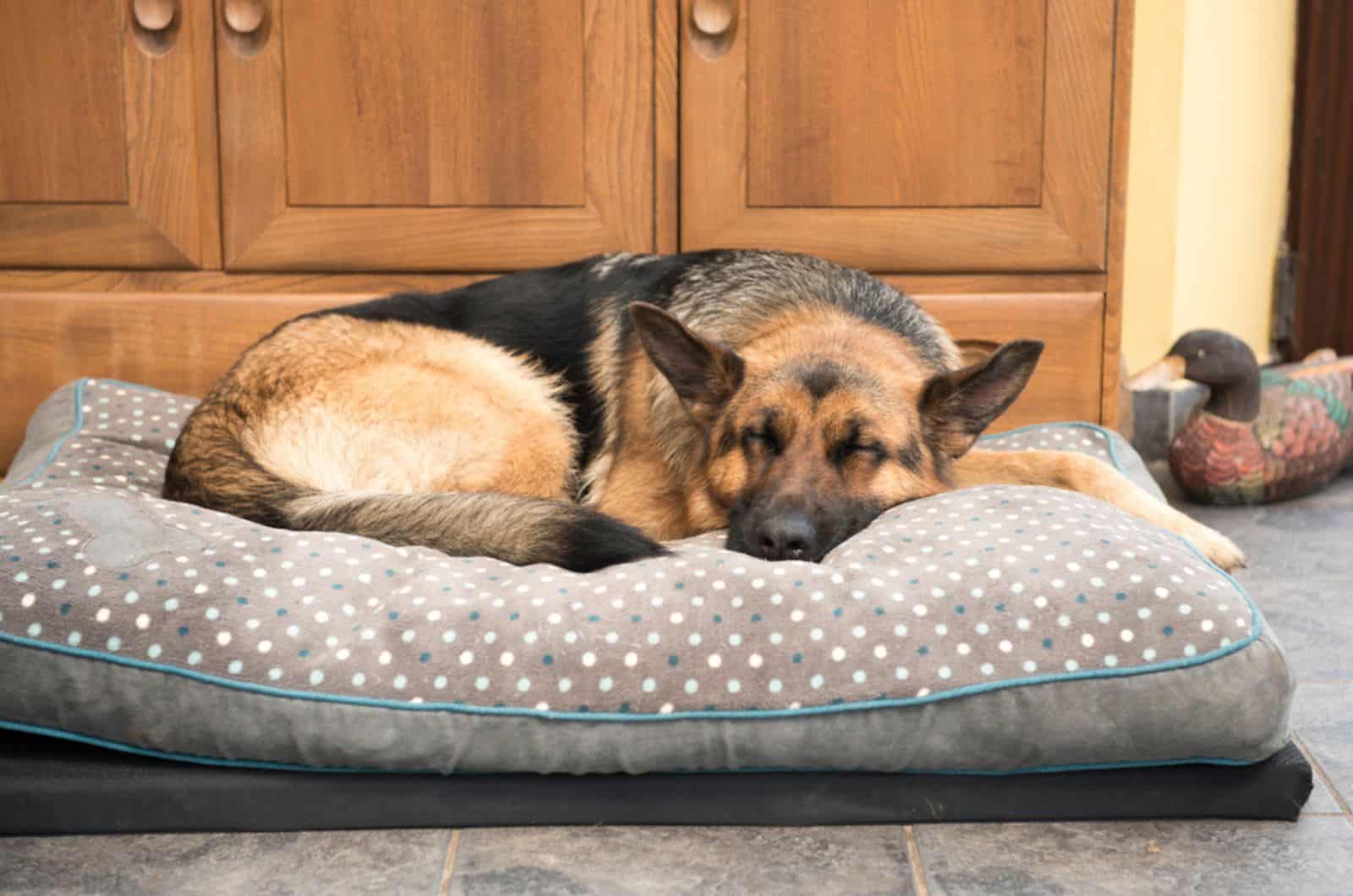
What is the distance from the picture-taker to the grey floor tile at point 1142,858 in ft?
4.68

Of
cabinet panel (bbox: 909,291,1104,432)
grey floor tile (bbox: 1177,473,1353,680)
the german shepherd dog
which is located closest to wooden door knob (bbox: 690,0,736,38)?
the german shepherd dog

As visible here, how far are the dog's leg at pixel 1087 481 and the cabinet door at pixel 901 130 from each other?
745mm

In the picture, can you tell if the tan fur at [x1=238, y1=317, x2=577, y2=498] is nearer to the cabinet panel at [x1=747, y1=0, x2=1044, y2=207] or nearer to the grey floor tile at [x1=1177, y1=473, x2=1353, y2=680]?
the cabinet panel at [x1=747, y1=0, x2=1044, y2=207]

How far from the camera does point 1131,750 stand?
1565mm

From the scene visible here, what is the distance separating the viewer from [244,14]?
293 centimetres

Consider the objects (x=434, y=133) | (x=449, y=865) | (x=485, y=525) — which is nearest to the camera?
(x=449, y=865)

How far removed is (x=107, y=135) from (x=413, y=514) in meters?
1.71

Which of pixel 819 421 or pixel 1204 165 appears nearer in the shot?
pixel 819 421

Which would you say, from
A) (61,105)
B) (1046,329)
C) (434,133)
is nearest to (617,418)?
(434,133)

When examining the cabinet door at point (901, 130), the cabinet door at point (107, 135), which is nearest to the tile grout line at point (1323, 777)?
the cabinet door at point (901, 130)

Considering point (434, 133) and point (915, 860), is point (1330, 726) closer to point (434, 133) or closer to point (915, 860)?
point (915, 860)

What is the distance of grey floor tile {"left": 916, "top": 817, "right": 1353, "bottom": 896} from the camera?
1.43m

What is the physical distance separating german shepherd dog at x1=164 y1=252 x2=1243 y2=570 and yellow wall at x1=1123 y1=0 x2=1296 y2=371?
188 cm

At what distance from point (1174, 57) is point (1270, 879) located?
3291 mm
